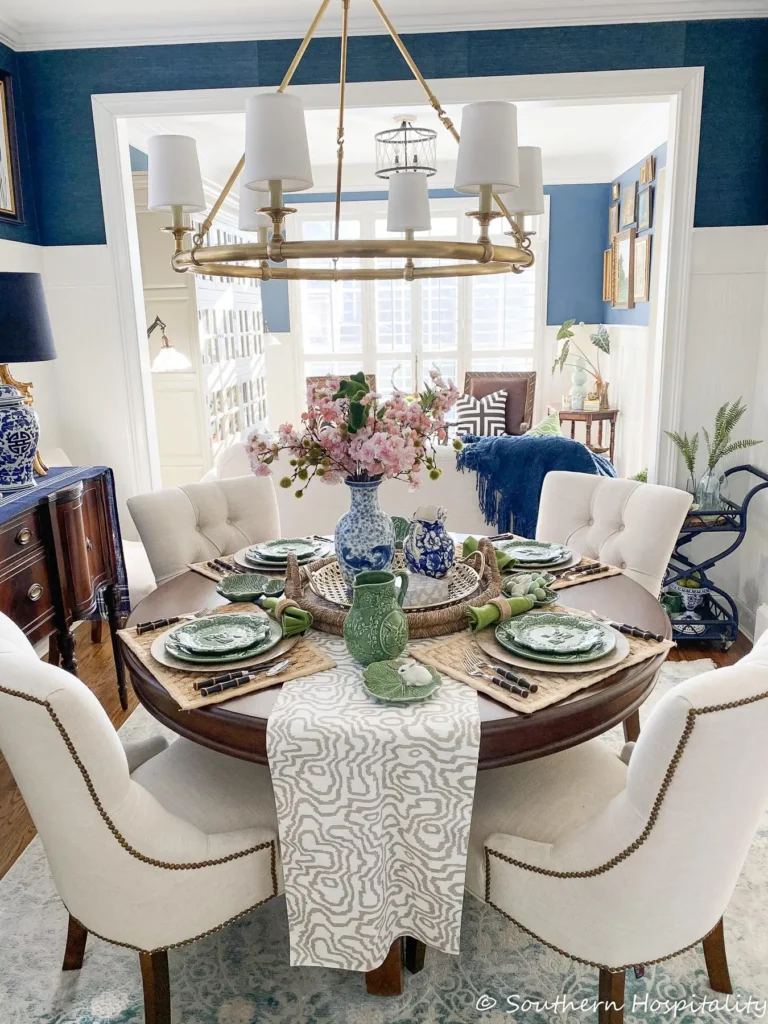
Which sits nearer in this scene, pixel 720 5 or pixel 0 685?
pixel 0 685

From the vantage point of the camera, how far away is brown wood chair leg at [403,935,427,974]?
167 cm

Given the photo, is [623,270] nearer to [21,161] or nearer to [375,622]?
[21,161]

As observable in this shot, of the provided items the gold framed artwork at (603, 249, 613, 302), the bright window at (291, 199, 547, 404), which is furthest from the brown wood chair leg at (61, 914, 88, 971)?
the gold framed artwork at (603, 249, 613, 302)

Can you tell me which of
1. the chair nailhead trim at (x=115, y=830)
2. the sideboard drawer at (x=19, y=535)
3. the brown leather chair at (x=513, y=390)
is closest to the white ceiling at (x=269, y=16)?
the sideboard drawer at (x=19, y=535)

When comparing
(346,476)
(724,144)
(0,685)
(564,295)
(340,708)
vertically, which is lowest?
(340,708)

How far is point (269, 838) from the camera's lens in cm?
150

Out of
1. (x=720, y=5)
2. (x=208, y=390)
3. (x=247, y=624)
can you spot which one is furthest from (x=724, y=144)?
(x=208, y=390)

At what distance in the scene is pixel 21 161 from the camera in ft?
11.3

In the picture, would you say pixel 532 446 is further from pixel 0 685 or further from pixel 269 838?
pixel 0 685

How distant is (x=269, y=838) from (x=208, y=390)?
3980mm

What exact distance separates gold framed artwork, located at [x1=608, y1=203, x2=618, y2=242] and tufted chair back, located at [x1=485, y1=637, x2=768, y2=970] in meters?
6.19

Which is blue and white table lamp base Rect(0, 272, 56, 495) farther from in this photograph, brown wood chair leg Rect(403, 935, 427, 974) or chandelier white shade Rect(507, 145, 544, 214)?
brown wood chair leg Rect(403, 935, 427, 974)

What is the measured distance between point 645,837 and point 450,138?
593 centimetres

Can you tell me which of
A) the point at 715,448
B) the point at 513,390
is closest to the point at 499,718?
the point at 715,448
